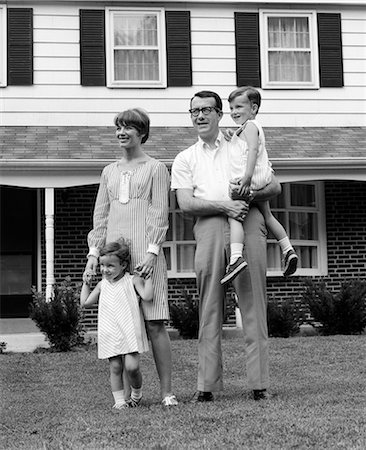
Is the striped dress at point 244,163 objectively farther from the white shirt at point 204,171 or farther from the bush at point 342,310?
the bush at point 342,310

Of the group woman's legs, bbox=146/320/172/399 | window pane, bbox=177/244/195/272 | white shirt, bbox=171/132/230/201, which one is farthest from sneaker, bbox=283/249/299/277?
window pane, bbox=177/244/195/272

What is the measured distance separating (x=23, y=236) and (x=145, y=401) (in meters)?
8.55

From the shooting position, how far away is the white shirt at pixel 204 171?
18.8 feet

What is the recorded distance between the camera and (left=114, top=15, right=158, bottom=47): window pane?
1394cm

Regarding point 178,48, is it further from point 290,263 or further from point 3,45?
point 290,263

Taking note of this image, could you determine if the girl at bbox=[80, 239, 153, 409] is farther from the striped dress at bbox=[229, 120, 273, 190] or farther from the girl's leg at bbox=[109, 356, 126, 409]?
the striped dress at bbox=[229, 120, 273, 190]

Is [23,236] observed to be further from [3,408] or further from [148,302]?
[148,302]

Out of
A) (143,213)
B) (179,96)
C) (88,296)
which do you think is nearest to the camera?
(143,213)

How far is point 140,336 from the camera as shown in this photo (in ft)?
18.0

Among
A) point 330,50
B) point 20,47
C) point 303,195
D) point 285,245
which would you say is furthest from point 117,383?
point 330,50

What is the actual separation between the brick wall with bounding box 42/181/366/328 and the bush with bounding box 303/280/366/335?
3.91 feet

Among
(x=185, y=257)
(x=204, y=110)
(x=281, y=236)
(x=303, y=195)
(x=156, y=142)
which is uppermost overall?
(x=156, y=142)

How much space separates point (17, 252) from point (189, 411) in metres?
9.29

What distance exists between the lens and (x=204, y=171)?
5746mm
